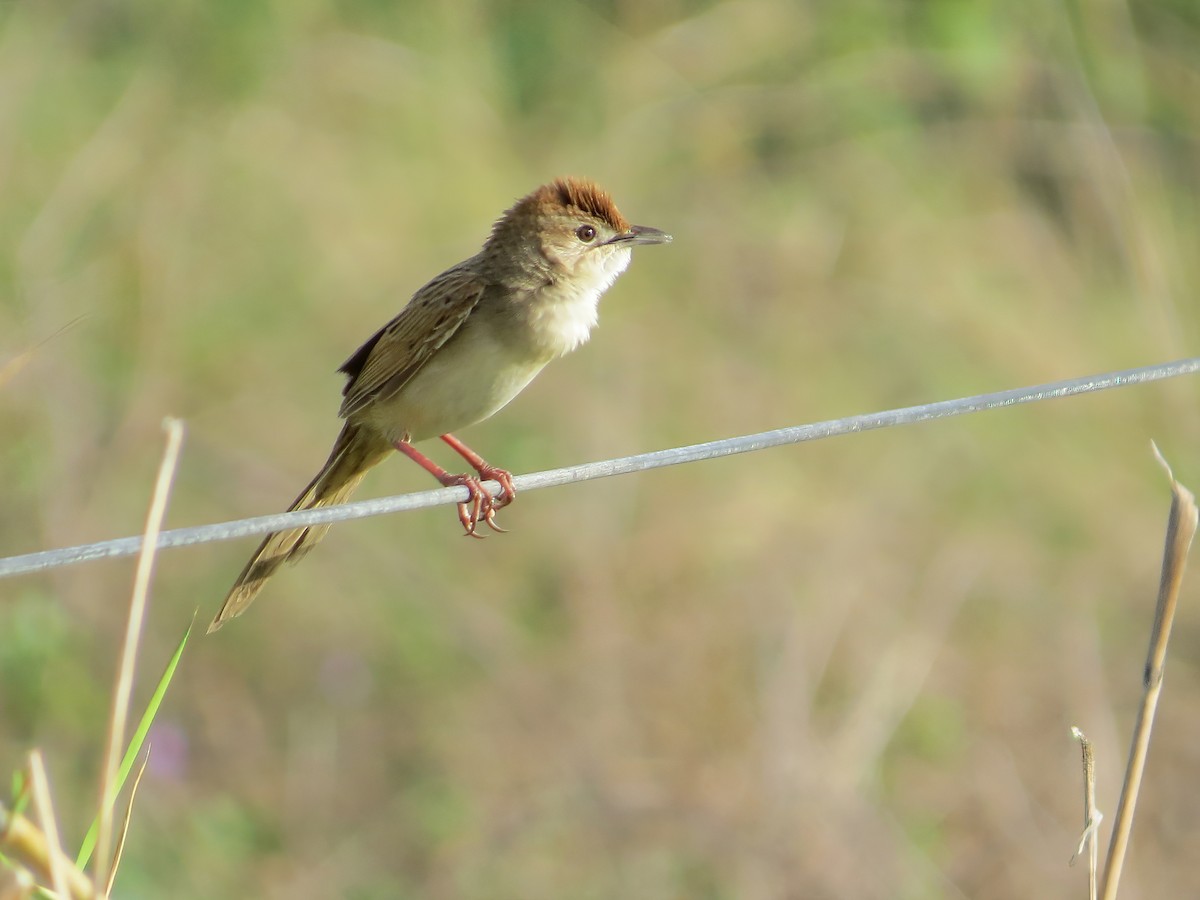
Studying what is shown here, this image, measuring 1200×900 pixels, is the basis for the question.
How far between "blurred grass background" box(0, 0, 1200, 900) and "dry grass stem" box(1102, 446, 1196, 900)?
9.97 ft

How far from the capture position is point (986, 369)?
863 centimetres

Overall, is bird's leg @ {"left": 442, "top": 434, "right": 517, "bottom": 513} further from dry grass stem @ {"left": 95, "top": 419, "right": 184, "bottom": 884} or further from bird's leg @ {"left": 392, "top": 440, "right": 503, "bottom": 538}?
dry grass stem @ {"left": 95, "top": 419, "right": 184, "bottom": 884}

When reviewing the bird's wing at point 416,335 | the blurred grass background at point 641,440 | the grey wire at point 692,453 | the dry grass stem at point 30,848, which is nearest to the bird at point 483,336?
the bird's wing at point 416,335

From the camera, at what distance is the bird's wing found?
3.92 metres

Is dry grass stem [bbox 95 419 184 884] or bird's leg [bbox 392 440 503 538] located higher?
dry grass stem [bbox 95 419 184 884]

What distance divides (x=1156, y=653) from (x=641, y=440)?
5.22 meters

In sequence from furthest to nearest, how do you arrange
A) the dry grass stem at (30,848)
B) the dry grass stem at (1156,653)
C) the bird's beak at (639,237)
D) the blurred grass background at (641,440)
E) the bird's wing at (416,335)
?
1. the blurred grass background at (641,440)
2. the bird's beak at (639,237)
3. the bird's wing at (416,335)
4. the dry grass stem at (1156,653)
5. the dry grass stem at (30,848)

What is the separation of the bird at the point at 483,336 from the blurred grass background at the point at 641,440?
104 centimetres

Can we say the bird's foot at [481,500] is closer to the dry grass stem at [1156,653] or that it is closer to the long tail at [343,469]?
the long tail at [343,469]

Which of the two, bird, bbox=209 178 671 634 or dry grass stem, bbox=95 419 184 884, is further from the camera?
bird, bbox=209 178 671 634

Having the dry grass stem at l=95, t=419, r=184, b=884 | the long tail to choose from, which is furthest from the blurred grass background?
→ the dry grass stem at l=95, t=419, r=184, b=884

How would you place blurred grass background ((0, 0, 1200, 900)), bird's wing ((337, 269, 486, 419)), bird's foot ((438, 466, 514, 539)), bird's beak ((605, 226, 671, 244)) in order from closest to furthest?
bird's foot ((438, 466, 514, 539))
bird's wing ((337, 269, 486, 419))
bird's beak ((605, 226, 671, 244))
blurred grass background ((0, 0, 1200, 900))

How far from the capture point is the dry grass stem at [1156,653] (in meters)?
1.90

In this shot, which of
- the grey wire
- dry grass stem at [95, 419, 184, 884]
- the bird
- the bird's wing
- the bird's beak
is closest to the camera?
dry grass stem at [95, 419, 184, 884]
